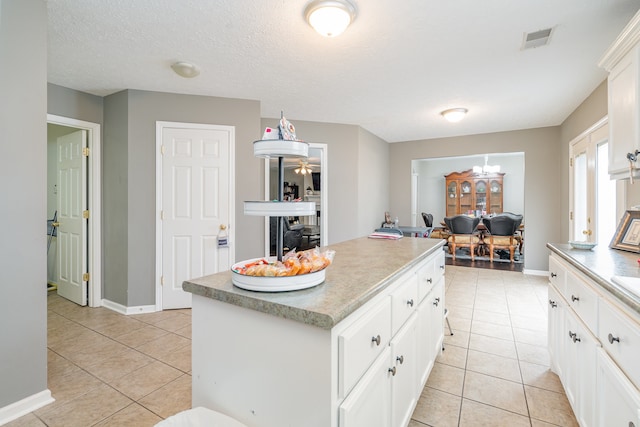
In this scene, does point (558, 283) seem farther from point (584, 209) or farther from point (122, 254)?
point (122, 254)

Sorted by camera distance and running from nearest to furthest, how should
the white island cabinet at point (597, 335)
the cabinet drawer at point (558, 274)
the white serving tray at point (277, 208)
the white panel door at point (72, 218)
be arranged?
the white island cabinet at point (597, 335)
the white serving tray at point (277, 208)
the cabinet drawer at point (558, 274)
the white panel door at point (72, 218)

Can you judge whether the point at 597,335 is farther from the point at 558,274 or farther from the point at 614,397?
the point at 558,274

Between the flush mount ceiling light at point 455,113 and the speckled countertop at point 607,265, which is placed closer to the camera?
the speckled countertop at point 607,265

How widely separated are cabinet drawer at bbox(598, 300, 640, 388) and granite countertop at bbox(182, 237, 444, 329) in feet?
2.53

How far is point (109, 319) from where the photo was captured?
3113mm

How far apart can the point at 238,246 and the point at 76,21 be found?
2403 mm

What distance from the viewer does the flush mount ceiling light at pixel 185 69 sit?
2656mm

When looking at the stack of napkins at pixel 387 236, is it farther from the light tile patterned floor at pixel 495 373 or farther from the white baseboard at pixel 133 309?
the white baseboard at pixel 133 309

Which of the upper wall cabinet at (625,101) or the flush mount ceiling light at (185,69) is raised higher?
the flush mount ceiling light at (185,69)

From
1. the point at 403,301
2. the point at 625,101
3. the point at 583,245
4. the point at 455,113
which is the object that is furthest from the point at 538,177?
the point at 403,301

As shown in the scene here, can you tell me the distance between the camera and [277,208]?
1109 mm

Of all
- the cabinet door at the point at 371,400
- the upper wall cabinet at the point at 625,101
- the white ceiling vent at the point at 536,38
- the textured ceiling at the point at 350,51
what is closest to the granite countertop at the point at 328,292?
the cabinet door at the point at 371,400

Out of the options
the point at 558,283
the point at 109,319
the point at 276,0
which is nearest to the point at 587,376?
the point at 558,283

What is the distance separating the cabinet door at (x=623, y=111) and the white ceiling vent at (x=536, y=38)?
0.58 m
